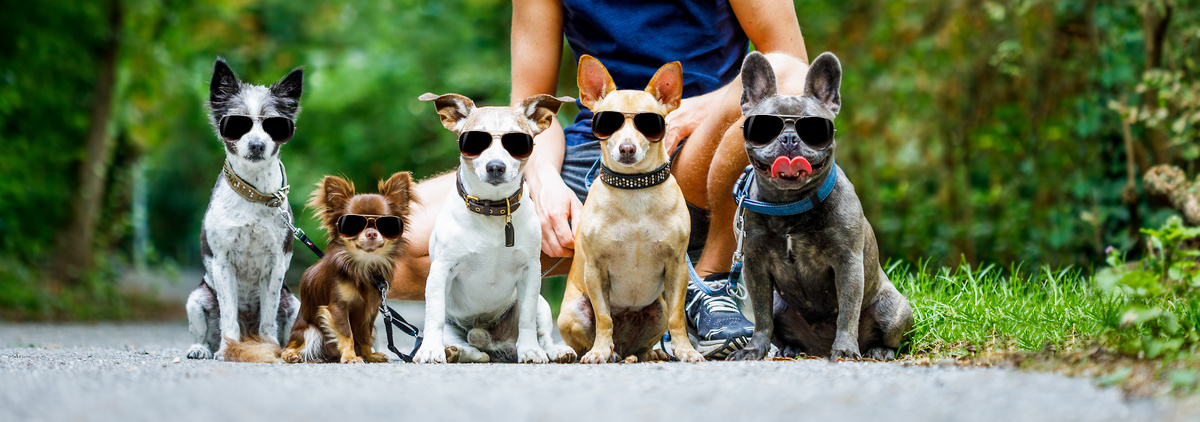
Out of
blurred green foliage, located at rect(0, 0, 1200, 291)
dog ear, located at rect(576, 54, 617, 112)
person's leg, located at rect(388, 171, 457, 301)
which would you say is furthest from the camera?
blurred green foliage, located at rect(0, 0, 1200, 291)

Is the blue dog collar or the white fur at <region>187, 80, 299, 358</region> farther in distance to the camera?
the white fur at <region>187, 80, 299, 358</region>

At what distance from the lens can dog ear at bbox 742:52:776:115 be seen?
12.2ft

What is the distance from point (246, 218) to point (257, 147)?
299 mm

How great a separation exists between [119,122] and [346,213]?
45.5ft

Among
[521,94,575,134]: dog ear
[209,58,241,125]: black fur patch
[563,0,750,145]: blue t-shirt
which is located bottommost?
[521,94,575,134]: dog ear

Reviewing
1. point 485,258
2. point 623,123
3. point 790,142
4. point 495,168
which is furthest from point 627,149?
point 485,258

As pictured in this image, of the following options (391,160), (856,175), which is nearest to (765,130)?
(856,175)

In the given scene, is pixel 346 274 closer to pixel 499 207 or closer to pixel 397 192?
pixel 397 192

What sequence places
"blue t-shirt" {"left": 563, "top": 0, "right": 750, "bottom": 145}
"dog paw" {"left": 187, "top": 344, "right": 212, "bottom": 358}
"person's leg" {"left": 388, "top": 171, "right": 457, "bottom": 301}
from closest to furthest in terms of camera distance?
"dog paw" {"left": 187, "top": 344, "right": 212, "bottom": 358} → "person's leg" {"left": 388, "top": 171, "right": 457, "bottom": 301} → "blue t-shirt" {"left": 563, "top": 0, "right": 750, "bottom": 145}

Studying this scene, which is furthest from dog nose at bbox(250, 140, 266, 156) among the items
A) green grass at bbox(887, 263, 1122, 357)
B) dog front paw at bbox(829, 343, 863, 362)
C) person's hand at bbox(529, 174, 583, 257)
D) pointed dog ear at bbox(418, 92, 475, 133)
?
green grass at bbox(887, 263, 1122, 357)

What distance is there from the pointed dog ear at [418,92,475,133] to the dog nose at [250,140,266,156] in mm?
641

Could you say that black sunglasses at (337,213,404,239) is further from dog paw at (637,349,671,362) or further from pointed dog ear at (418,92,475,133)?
dog paw at (637,349,671,362)

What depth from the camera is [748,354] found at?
378cm

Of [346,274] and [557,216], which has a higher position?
[557,216]
